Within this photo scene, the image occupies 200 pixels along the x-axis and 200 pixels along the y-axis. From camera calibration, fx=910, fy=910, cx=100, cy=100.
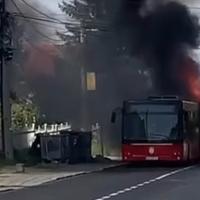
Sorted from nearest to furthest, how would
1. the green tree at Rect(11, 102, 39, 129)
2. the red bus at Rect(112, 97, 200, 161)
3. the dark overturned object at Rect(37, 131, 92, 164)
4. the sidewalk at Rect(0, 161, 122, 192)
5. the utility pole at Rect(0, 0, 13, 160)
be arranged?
the sidewalk at Rect(0, 161, 122, 192) < the utility pole at Rect(0, 0, 13, 160) < the red bus at Rect(112, 97, 200, 161) < the dark overturned object at Rect(37, 131, 92, 164) < the green tree at Rect(11, 102, 39, 129)

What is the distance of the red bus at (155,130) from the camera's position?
3397 cm

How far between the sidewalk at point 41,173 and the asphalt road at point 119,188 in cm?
67

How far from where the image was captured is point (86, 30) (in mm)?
49094

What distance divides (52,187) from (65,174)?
5.82 metres

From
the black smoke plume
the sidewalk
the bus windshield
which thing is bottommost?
the sidewalk

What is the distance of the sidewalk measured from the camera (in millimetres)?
25219

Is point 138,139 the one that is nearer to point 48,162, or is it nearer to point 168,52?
point 48,162

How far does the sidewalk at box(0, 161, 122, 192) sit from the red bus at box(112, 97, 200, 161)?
55.1 inches

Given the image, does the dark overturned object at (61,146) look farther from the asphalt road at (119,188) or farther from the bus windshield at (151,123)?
the asphalt road at (119,188)

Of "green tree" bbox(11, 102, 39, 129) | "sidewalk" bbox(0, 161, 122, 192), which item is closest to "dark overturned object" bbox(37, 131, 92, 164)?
"sidewalk" bbox(0, 161, 122, 192)

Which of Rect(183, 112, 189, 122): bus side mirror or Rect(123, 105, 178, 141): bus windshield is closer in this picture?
Rect(123, 105, 178, 141): bus windshield

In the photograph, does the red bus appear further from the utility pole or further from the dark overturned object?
the utility pole

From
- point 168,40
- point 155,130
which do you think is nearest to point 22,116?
point 168,40

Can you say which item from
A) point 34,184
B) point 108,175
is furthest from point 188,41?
point 34,184
